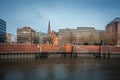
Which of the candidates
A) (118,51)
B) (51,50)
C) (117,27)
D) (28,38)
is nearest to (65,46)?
(51,50)

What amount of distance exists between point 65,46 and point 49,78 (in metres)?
32.6

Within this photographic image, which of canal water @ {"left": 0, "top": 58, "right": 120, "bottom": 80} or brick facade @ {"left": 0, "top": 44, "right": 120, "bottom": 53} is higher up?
brick facade @ {"left": 0, "top": 44, "right": 120, "bottom": 53}

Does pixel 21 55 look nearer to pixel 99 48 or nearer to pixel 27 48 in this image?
pixel 27 48

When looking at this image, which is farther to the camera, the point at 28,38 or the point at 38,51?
the point at 28,38

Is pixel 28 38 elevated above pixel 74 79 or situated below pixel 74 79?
above

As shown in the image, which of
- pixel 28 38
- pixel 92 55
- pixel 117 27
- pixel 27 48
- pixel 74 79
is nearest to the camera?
pixel 74 79

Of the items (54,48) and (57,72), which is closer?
(57,72)

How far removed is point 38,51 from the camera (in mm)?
49094

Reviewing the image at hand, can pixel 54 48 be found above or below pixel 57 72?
above

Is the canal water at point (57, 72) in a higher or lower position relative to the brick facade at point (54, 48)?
lower

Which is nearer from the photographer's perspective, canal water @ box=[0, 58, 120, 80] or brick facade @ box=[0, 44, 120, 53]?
canal water @ box=[0, 58, 120, 80]

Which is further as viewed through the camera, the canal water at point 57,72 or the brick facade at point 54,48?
the brick facade at point 54,48

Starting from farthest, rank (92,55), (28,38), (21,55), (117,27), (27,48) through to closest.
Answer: (117,27) < (28,38) < (92,55) < (27,48) < (21,55)

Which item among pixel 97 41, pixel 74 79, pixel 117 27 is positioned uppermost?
pixel 117 27
